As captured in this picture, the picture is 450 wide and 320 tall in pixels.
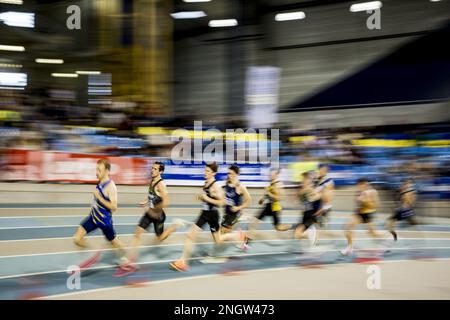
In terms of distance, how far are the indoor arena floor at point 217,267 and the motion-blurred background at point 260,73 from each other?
451 centimetres

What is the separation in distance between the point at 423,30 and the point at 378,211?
10.8 m

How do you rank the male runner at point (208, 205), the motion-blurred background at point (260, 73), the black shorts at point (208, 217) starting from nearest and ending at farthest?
the male runner at point (208, 205) < the black shorts at point (208, 217) < the motion-blurred background at point (260, 73)

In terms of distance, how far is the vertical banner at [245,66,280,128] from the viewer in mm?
20266

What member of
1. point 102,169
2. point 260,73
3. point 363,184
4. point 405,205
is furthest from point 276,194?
point 260,73

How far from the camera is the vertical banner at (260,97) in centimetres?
2027

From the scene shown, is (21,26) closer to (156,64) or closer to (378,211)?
(156,64)

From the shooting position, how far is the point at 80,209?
42.8ft

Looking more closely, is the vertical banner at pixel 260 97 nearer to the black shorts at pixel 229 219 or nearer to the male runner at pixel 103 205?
the black shorts at pixel 229 219

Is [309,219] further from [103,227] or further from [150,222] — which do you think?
[103,227]

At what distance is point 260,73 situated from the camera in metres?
22.3

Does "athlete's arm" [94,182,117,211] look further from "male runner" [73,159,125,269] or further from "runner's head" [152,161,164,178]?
"runner's head" [152,161,164,178]

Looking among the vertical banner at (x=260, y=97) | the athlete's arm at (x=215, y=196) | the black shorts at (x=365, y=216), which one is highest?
the vertical banner at (x=260, y=97)

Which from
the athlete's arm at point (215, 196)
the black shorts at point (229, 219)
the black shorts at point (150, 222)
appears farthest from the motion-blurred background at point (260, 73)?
the athlete's arm at point (215, 196)

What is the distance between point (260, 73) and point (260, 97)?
2072 millimetres
